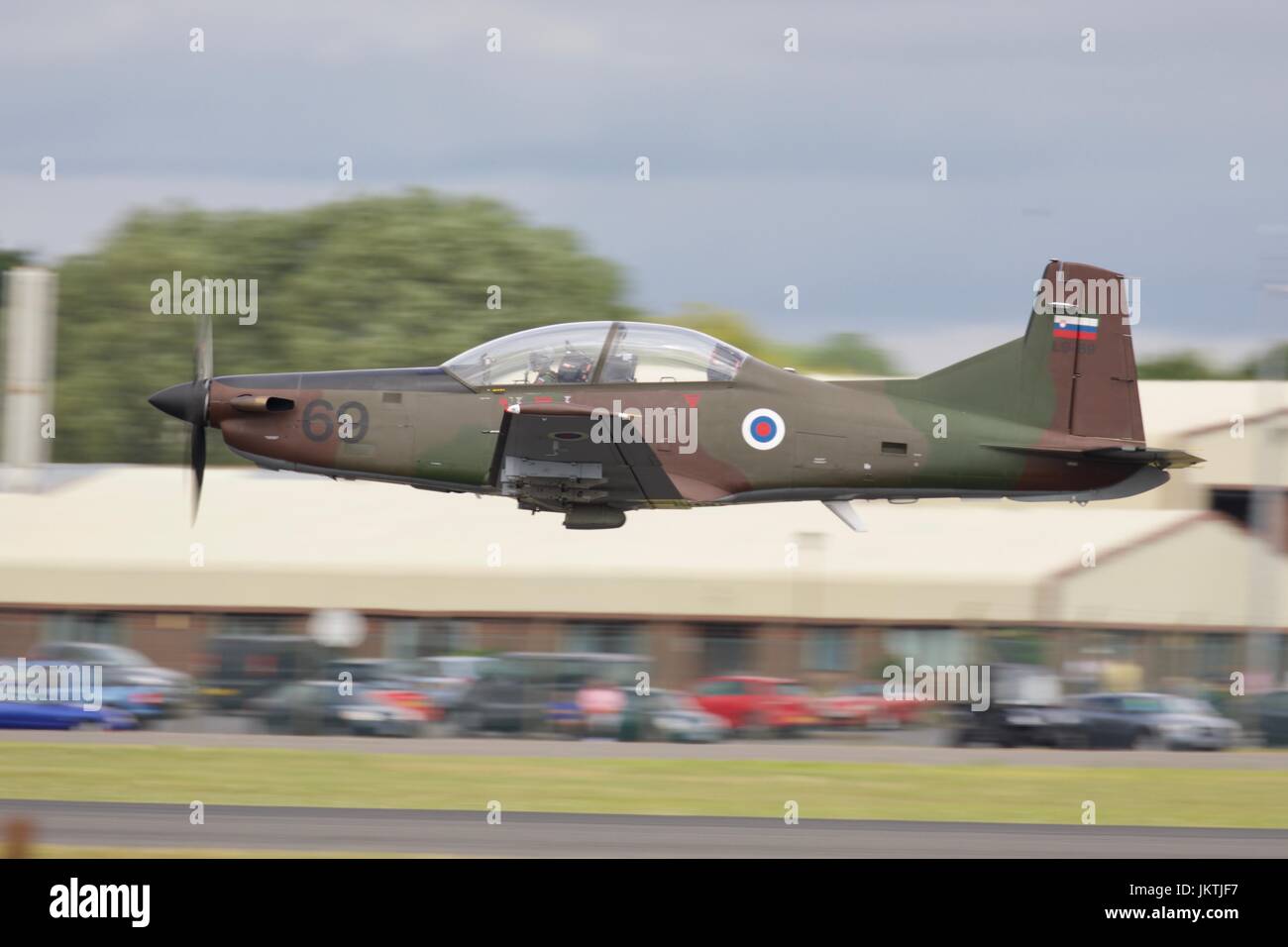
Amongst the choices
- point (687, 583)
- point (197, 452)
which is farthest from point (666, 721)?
point (197, 452)

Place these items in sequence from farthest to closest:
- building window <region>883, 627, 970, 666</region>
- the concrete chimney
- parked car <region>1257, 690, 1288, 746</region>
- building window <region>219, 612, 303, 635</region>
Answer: the concrete chimney
building window <region>219, 612, 303, 635</region>
building window <region>883, 627, 970, 666</region>
parked car <region>1257, 690, 1288, 746</region>

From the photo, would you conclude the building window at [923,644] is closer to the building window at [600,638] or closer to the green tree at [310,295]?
the building window at [600,638]

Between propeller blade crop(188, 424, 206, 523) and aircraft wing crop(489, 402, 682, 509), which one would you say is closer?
aircraft wing crop(489, 402, 682, 509)

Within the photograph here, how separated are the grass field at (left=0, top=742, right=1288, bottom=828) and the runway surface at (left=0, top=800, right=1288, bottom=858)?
517 millimetres

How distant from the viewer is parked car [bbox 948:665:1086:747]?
2084 centimetres

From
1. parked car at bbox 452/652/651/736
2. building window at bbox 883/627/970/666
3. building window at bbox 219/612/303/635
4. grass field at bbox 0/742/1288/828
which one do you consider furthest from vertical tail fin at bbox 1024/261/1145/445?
building window at bbox 219/612/303/635

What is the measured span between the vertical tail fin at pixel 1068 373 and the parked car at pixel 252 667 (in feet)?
Result: 42.2

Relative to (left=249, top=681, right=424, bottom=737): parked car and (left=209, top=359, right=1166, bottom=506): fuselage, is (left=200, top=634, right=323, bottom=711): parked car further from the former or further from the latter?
(left=209, top=359, right=1166, bottom=506): fuselage

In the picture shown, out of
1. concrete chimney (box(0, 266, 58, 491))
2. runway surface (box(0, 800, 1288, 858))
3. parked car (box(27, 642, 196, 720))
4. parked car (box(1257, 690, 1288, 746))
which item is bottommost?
runway surface (box(0, 800, 1288, 858))

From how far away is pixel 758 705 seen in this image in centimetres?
2248

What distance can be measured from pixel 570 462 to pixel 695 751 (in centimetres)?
835

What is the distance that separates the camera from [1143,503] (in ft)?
102

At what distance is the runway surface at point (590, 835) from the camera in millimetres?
13906
